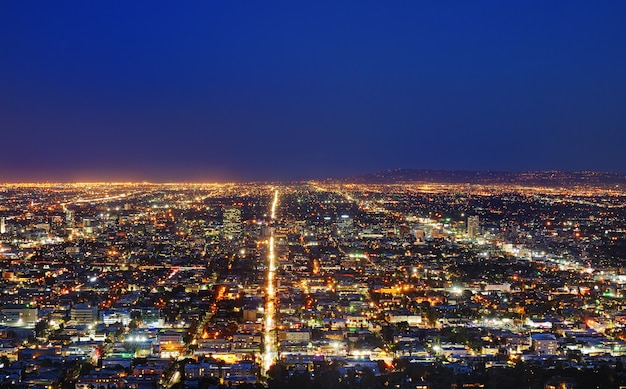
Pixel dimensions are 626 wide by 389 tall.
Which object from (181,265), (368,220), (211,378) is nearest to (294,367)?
(211,378)

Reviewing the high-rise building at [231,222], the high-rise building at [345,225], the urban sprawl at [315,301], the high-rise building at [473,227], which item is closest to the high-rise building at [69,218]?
the urban sprawl at [315,301]

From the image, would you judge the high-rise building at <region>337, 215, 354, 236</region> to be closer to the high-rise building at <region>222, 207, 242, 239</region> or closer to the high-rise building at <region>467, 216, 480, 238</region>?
the high-rise building at <region>222, 207, 242, 239</region>

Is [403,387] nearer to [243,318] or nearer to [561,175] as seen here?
[243,318]

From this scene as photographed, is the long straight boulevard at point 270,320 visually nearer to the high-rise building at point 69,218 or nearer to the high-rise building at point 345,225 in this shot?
the high-rise building at point 345,225

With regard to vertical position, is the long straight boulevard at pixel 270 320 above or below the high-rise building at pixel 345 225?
below

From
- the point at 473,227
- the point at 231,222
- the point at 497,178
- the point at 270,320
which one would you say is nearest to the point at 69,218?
the point at 231,222

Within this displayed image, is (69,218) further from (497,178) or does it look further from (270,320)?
(497,178)

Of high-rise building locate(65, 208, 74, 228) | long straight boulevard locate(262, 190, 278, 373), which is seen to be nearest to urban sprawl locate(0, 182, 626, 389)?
long straight boulevard locate(262, 190, 278, 373)
